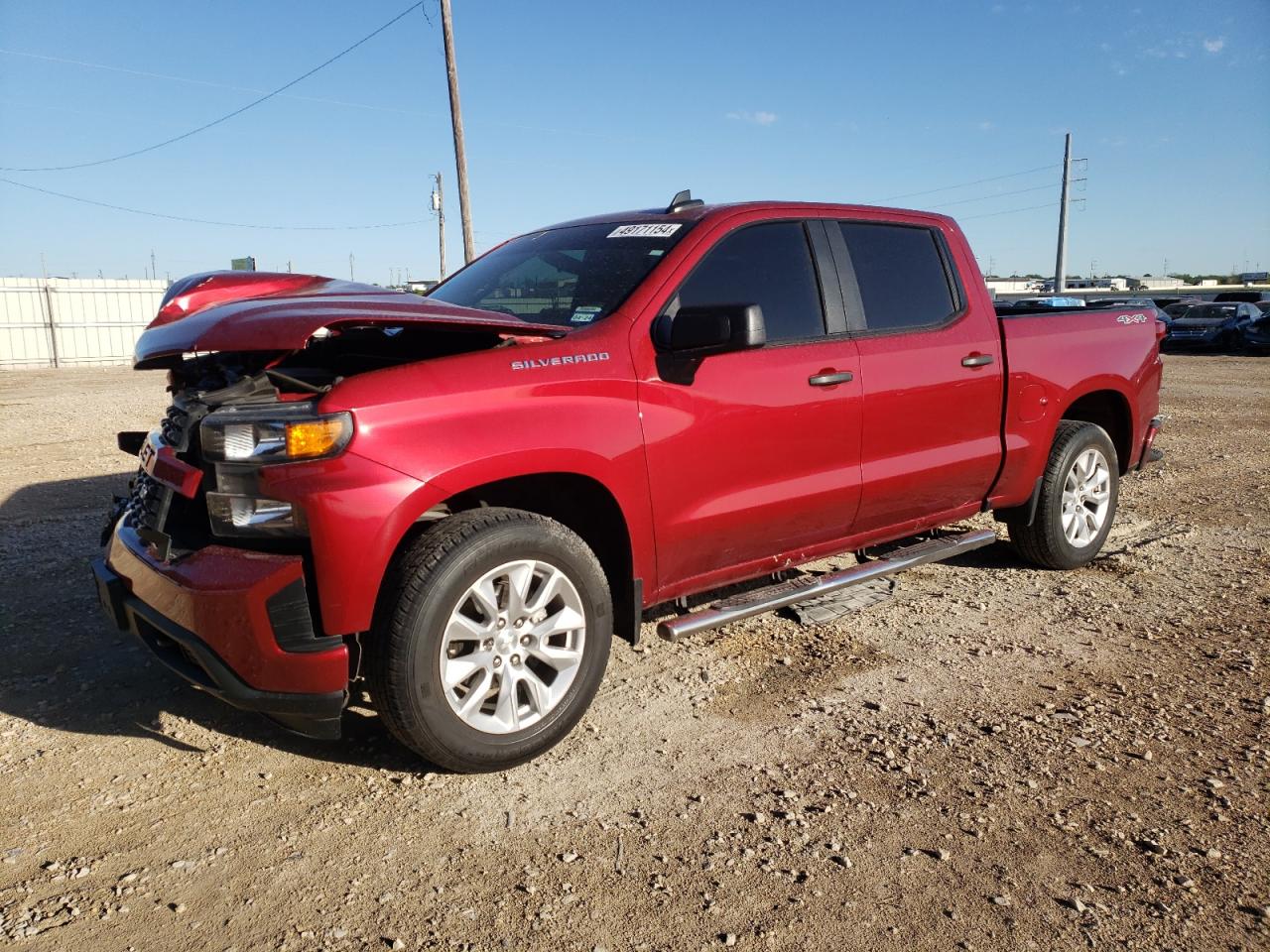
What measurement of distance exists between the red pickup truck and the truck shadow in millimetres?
503

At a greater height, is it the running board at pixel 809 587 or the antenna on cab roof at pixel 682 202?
the antenna on cab roof at pixel 682 202

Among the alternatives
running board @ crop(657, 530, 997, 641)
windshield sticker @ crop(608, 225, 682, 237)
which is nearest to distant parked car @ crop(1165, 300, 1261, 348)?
running board @ crop(657, 530, 997, 641)

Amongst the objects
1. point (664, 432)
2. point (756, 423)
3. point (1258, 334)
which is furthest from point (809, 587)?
point (1258, 334)

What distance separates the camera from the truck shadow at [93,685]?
3490 millimetres

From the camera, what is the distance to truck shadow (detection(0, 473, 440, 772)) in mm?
3490

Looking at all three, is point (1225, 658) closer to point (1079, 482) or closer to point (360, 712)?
point (1079, 482)

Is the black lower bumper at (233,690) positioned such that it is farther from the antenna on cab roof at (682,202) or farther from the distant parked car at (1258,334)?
the distant parked car at (1258,334)

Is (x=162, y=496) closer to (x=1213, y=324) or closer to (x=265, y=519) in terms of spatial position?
(x=265, y=519)

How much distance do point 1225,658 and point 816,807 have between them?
2.32 meters

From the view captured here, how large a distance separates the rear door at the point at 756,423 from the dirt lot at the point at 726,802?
60 centimetres

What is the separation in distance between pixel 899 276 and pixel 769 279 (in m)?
0.90

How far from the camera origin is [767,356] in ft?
12.8

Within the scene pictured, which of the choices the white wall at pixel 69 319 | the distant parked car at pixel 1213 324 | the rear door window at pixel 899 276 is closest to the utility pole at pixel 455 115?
the white wall at pixel 69 319

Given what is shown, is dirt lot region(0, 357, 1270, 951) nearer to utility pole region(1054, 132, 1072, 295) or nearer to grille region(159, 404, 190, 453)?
grille region(159, 404, 190, 453)
